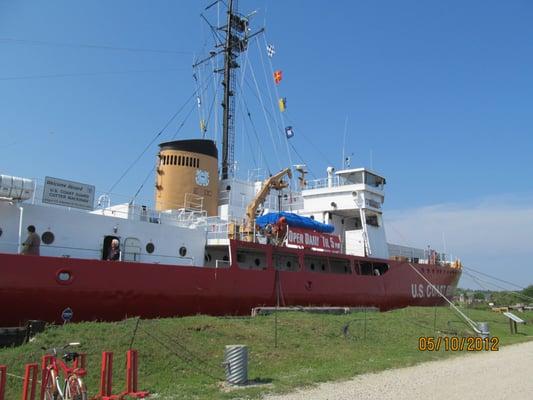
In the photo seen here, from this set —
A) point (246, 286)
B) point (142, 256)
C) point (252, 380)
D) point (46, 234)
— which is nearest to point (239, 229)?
point (246, 286)

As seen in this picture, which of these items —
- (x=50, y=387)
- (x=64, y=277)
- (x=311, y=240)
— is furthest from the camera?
(x=311, y=240)

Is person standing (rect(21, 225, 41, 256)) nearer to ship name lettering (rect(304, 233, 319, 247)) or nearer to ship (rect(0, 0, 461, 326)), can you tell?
ship (rect(0, 0, 461, 326))

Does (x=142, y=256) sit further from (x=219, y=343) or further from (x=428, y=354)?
(x=428, y=354)

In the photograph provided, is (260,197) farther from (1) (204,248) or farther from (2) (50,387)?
(2) (50,387)

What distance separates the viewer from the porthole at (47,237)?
13.6m

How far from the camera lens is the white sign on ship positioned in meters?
13.3

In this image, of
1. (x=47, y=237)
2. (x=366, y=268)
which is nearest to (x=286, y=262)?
(x=366, y=268)

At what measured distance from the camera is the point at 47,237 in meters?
13.6

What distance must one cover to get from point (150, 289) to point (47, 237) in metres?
3.19

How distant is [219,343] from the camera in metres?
11.8

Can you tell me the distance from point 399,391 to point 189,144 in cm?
1373

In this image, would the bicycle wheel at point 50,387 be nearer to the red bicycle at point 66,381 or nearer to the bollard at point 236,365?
the red bicycle at point 66,381
